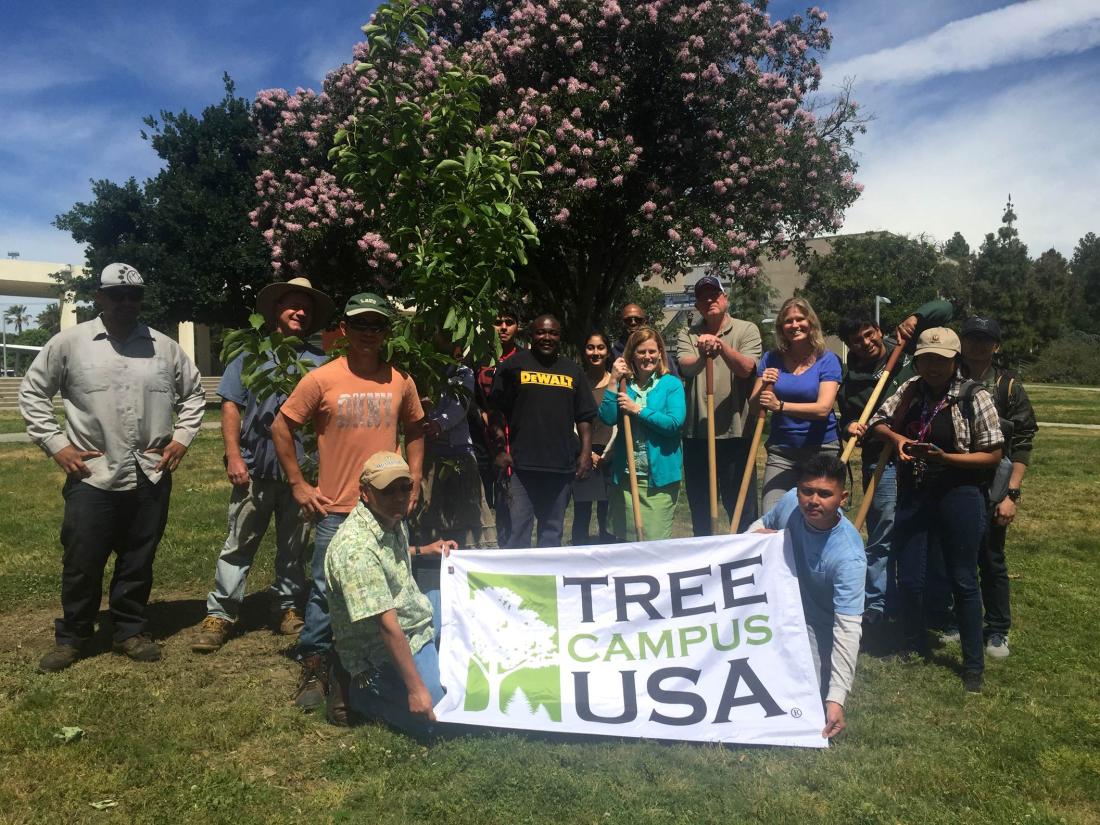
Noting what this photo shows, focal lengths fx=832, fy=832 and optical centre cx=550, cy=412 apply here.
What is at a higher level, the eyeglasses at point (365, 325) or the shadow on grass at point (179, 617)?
the eyeglasses at point (365, 325)

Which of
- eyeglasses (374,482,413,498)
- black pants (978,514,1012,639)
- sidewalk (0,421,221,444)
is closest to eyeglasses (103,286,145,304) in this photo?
eyeglasses (374,482,413,498)

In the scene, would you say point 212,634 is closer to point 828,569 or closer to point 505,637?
point 505,637

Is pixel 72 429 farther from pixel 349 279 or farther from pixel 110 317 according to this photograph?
pixel 349 279

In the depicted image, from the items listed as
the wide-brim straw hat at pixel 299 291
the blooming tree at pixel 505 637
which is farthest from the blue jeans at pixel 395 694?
the wide-brim straw hat at pixel 299 291

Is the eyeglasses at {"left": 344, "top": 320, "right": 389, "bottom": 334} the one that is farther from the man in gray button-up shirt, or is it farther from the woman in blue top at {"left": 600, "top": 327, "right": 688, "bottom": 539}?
the woman in blue top at {"left": 600, "top": 327, "right": 688, "bottom": 539}

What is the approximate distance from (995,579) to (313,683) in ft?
13.7

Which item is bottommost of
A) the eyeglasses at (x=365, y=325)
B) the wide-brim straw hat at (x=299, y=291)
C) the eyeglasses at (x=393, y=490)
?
the eyeglasses at (x=393, y=490)

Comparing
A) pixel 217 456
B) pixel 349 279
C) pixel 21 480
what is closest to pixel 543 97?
pixel 349 279

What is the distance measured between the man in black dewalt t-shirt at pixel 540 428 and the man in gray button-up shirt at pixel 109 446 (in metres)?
2.16

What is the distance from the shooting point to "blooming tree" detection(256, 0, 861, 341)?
15.8m

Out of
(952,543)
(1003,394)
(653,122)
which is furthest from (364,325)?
(653,122)

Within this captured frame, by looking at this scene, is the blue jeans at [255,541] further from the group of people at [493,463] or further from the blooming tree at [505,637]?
the blooming tree at [505,637]

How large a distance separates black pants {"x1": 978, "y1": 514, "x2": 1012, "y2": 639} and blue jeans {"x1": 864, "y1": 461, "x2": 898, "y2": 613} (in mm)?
548

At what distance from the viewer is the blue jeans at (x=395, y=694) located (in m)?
4.10
